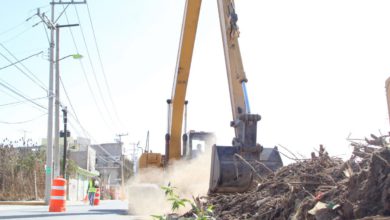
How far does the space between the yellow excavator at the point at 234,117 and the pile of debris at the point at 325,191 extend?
839mm

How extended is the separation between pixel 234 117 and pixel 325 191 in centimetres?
539

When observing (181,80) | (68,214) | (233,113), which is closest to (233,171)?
(233,113)

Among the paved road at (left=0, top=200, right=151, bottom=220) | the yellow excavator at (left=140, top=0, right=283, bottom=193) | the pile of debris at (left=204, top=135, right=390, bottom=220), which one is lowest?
the paved road at (left=0, top=200, right=151, bottom=220)

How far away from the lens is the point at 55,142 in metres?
31.7

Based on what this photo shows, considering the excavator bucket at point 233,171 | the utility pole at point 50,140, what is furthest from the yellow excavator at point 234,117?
the utility pole at point 50,140

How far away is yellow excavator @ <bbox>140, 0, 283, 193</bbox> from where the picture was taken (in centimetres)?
878

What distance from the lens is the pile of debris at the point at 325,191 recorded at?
4152mm

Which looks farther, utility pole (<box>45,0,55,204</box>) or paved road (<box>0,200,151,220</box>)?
utility pole (<box>45,0,55,204</box>)

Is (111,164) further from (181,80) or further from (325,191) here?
(325,191)

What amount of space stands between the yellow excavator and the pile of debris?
0.84m

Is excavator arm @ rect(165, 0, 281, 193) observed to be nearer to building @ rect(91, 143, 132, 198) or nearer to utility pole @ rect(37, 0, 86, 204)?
utility pole @ rect(37, 0, 86, 204)

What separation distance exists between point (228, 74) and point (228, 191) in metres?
2.83

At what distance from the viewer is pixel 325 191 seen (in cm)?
508

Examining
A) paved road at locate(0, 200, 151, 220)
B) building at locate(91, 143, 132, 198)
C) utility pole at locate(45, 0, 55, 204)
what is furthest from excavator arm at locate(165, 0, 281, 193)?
building at locate(91, 143, 132, 198)
